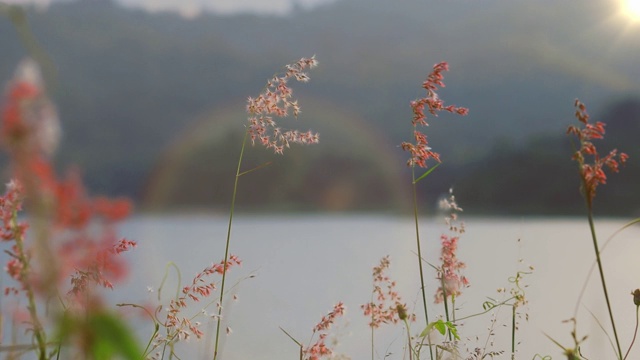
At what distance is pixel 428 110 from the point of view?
3004 mm

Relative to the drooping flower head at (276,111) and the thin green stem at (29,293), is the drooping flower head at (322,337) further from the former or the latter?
the thin green stem at (29,293)

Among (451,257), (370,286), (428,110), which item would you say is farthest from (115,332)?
(370,286)

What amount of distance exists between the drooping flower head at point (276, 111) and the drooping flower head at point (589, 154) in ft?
4.30

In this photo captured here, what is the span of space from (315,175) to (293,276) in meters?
78.5

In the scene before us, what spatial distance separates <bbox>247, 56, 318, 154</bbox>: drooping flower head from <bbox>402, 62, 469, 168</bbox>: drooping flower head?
44 cm

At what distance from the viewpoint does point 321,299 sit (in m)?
17.3

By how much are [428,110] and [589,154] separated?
3.64ft

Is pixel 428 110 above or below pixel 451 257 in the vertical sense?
above

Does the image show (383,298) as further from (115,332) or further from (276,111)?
(115,332)

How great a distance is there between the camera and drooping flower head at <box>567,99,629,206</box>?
1.75 meters

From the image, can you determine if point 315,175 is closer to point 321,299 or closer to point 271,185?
point 271,185

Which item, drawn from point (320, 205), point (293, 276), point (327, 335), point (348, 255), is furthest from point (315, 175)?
point (327, 335)

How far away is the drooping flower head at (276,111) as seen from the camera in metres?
3.12

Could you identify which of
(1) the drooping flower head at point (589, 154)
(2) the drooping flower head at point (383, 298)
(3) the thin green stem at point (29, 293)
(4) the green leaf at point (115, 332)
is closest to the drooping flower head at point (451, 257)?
(2) the drooping flower head at point (383, 298)
